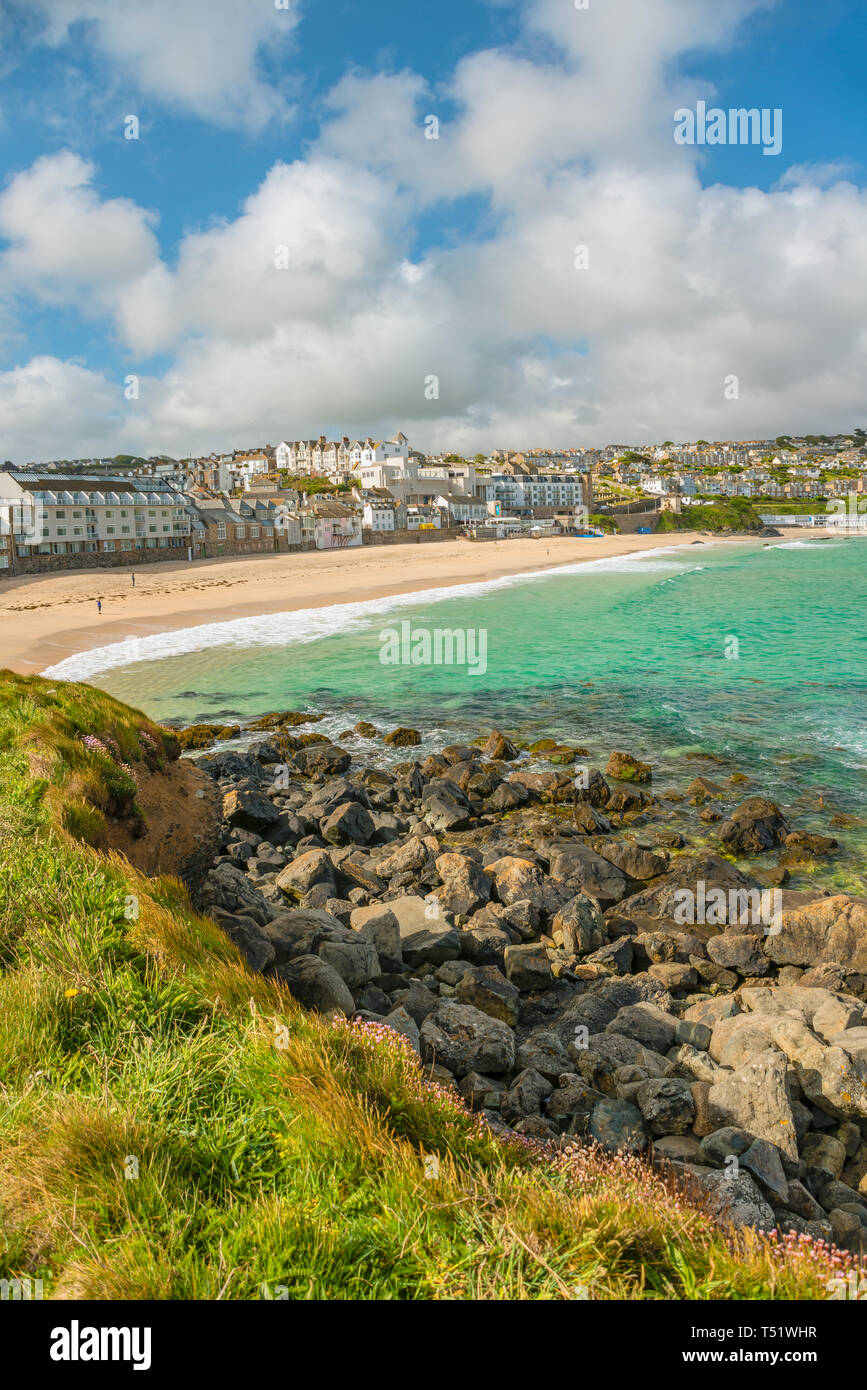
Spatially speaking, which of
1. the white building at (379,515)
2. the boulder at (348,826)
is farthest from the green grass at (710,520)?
the boulder at (348,826)

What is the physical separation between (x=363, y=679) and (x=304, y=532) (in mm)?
67867

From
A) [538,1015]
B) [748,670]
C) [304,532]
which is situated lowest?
[538,1015]

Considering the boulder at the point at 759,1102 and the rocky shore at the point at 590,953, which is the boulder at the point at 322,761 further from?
the boulder at the point at 759,1102

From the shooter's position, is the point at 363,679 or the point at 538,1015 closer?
the point at 538,1015

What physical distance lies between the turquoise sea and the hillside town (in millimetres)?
34625

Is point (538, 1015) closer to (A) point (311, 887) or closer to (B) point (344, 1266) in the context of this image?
(A) point (311, 887)

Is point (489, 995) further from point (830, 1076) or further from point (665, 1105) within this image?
point (830, 1076)

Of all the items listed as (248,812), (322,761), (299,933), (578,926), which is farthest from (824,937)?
(322,761)

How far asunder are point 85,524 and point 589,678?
59647 millimetres

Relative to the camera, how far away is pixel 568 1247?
3016 millimetres

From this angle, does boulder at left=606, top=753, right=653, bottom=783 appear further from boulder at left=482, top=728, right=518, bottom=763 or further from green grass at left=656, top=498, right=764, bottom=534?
green grass at left=656, top=498, right=764, bottom=534

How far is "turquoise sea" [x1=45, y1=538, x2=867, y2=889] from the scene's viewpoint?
64.9 feet
